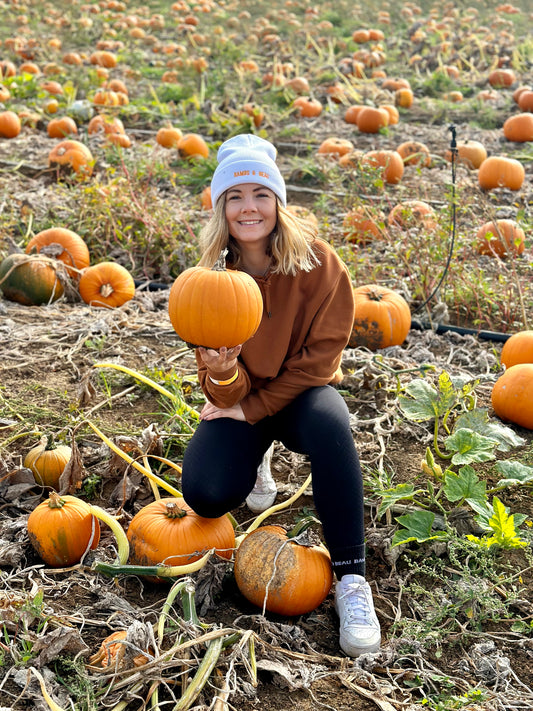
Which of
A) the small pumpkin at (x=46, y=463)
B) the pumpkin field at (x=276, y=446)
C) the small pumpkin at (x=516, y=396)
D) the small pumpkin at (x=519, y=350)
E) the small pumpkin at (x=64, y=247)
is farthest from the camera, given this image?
the small pumpkin at (x=64, y=247)

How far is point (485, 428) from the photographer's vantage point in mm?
3273

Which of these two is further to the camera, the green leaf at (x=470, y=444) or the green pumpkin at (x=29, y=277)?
the green pumpkin at (x=29, y=277)

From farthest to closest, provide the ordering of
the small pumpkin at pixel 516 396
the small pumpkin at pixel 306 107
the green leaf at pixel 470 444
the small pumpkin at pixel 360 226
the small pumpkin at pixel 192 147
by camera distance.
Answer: the small pumpkin at pixel 306 107 → the small pumpkin at pixel 192 147 → the small pumpkin at pixel 360 226 → the small pumpkin at pixel 516 396 → the green leaf at pixel 470 444

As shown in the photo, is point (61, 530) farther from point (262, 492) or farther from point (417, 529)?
point (417, 529)

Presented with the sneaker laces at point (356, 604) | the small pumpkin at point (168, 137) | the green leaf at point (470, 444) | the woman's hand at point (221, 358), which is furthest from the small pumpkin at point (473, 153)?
the sneaker laces at point (356, 604)

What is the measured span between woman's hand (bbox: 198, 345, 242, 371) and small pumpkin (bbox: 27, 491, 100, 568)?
28.0 inches

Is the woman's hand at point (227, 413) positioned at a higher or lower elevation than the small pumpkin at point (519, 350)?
higher

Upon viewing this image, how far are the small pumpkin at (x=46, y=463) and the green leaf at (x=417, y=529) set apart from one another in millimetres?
1349

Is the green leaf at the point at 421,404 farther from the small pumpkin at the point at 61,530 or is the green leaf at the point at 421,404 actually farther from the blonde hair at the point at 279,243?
the small pumpkin at the point at 61,530

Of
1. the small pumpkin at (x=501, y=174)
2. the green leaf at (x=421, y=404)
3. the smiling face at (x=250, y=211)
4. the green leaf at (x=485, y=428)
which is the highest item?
the smiling face at (x=250, y=211)

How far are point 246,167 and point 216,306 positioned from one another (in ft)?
1.88

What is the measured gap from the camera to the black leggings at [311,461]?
2.65 metres

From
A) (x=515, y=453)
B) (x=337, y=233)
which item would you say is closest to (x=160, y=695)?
(x=515, y=453)

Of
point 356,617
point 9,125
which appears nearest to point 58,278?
point 356,617
